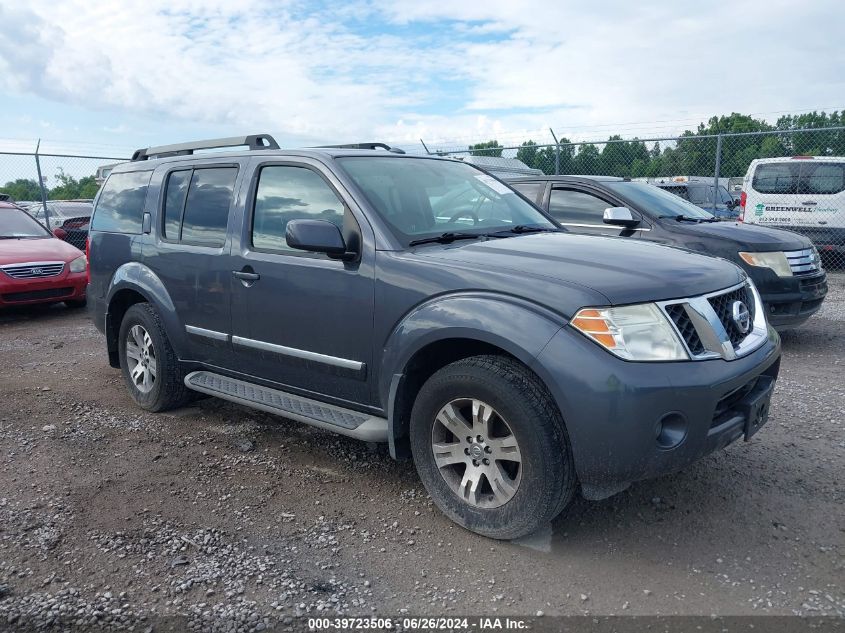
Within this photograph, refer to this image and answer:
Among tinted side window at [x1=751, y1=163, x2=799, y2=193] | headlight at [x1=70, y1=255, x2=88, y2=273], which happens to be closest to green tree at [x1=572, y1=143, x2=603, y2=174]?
tinted side window at [x1=751, y1=163, x2=799, y2=193]

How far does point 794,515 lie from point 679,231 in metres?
3.81

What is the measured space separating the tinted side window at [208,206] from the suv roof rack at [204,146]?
283mm

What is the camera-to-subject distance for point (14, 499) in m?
3.73

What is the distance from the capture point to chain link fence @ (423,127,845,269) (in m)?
12.5

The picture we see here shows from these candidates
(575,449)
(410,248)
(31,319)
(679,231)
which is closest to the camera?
(575,449)

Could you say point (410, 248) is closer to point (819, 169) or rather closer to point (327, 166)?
point (327, 166)

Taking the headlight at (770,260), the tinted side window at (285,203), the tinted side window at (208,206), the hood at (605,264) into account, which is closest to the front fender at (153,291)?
the tinted side window at (208,206)

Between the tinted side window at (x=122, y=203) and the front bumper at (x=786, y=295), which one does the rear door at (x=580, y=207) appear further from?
the tinted side window at (x=122, y=203)

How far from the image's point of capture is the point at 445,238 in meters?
3.72

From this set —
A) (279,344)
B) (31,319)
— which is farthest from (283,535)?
(31,319)

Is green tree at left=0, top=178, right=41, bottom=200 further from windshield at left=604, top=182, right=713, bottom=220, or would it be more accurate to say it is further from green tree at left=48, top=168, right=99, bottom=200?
windshield at left=604, top=182, right=713, bottom=220

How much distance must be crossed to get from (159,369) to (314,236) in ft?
6.81

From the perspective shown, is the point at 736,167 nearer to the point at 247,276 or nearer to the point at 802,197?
the point at 802,197

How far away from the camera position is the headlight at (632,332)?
2840 millimetres
